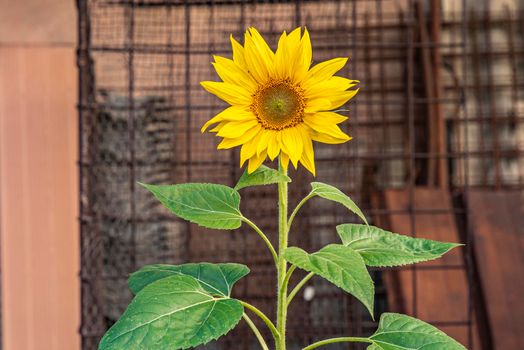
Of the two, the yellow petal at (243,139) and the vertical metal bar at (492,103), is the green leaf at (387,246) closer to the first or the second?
the yellow petal at (243,139)

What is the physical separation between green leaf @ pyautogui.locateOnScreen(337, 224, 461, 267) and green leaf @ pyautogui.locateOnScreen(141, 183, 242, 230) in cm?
11

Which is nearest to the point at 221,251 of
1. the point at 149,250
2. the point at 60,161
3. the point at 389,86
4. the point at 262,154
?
the point at 149,250

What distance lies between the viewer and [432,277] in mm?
2852

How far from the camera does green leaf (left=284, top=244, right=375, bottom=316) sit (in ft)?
2.33

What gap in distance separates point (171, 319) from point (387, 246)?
0.74 ft

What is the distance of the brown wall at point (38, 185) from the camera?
10.4 feet

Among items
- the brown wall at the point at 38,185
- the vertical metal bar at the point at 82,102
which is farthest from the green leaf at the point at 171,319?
the brown wall at the point at 38,185

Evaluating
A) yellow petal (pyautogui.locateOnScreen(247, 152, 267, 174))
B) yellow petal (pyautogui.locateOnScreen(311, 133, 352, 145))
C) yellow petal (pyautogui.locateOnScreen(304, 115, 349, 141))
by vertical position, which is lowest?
yellow petal (pyautogui.locateOnScreen(247, 152, 267, 174))

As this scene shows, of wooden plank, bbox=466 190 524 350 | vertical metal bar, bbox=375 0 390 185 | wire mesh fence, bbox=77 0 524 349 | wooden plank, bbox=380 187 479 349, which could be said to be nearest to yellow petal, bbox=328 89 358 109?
wire mesh fence, bbox=77 0 524 349

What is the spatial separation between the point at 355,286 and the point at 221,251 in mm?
2398

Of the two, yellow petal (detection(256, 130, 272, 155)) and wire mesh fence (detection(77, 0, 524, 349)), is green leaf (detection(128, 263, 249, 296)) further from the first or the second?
wire mesh fence (detection(77, 0, 524, 349))

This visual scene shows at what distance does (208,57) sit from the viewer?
3.21 m

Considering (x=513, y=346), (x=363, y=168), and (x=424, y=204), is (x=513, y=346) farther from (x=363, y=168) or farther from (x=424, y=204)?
(x=363, y=168)

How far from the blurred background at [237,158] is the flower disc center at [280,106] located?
Answer: 1995 millimetres
